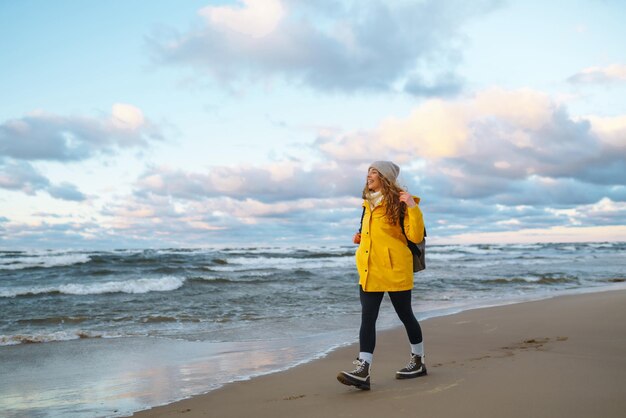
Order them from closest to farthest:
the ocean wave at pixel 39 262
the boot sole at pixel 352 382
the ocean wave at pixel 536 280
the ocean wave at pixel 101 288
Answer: the boot sole at pixel 352 382, the ocean wave at pixel 101 288, the ocean wave at pixel 536 280, the ocean wave at pixel 39 262

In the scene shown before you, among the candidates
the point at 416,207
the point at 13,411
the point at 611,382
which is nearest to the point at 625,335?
the point at 611,382

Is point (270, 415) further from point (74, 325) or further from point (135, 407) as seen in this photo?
point (74, 325)

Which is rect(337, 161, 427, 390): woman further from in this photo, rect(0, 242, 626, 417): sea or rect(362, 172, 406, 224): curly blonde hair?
rect(0, 242, 626, 417): sea

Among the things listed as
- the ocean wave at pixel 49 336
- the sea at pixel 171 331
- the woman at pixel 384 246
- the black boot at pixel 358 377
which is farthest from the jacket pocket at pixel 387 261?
the ocean wave at pixel 49 336

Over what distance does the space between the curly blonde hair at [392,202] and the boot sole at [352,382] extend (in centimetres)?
133

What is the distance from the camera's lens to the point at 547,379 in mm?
3969

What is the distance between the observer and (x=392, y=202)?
171 inches

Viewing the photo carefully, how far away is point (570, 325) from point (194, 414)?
233 inches

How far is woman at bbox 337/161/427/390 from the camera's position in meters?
4.30

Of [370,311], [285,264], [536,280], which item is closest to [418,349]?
[370,311]

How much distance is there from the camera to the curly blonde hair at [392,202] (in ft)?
14.2

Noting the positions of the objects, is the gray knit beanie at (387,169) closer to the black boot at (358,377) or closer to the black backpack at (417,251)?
the black backpack at (417,251)

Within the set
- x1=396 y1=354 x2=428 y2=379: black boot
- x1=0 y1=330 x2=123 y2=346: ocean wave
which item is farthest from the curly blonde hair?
x1=0 y1=330 x2=123 y2=346: ocean wave

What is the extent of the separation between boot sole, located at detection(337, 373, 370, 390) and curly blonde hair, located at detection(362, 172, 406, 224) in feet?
4.37
